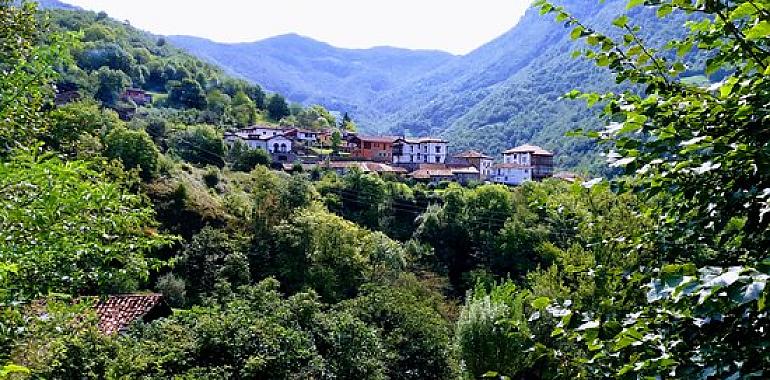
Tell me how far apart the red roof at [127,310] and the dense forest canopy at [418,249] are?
0.87 metres

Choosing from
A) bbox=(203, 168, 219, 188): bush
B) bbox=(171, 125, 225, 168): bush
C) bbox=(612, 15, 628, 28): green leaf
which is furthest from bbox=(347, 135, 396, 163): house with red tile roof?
bbox=(612, 15, 628, 28): green leaf

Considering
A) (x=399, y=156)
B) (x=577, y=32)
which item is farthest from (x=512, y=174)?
(x=577, y=32)

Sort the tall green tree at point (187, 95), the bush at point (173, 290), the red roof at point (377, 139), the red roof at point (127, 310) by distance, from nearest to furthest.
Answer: the red roof at point (127, 310) → the bush at point (173, 290) → the red roof at point (377, 139) → the tall green tree at point (187, 95)

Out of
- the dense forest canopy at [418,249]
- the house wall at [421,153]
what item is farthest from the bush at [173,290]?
the house wall at [421,153]

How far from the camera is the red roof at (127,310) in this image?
595 inches

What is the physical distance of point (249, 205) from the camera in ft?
97.2

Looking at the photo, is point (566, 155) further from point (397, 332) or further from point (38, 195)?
point (38, 195)

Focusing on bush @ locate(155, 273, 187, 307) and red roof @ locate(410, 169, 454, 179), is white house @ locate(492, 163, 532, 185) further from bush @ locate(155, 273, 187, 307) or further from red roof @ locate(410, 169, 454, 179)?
bush @ locate(155, 273, 187, 307)

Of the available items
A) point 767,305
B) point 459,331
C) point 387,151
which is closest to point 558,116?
point 387,151

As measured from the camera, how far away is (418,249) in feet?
104

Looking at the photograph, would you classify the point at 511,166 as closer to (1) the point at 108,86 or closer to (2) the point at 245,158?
(2) the point at 245,158

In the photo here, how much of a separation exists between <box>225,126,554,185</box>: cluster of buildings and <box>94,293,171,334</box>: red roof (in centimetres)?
3423

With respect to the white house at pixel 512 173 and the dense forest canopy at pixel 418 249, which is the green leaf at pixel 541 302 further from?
the white house at pixel 512 173

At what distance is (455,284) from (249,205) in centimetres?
1244
